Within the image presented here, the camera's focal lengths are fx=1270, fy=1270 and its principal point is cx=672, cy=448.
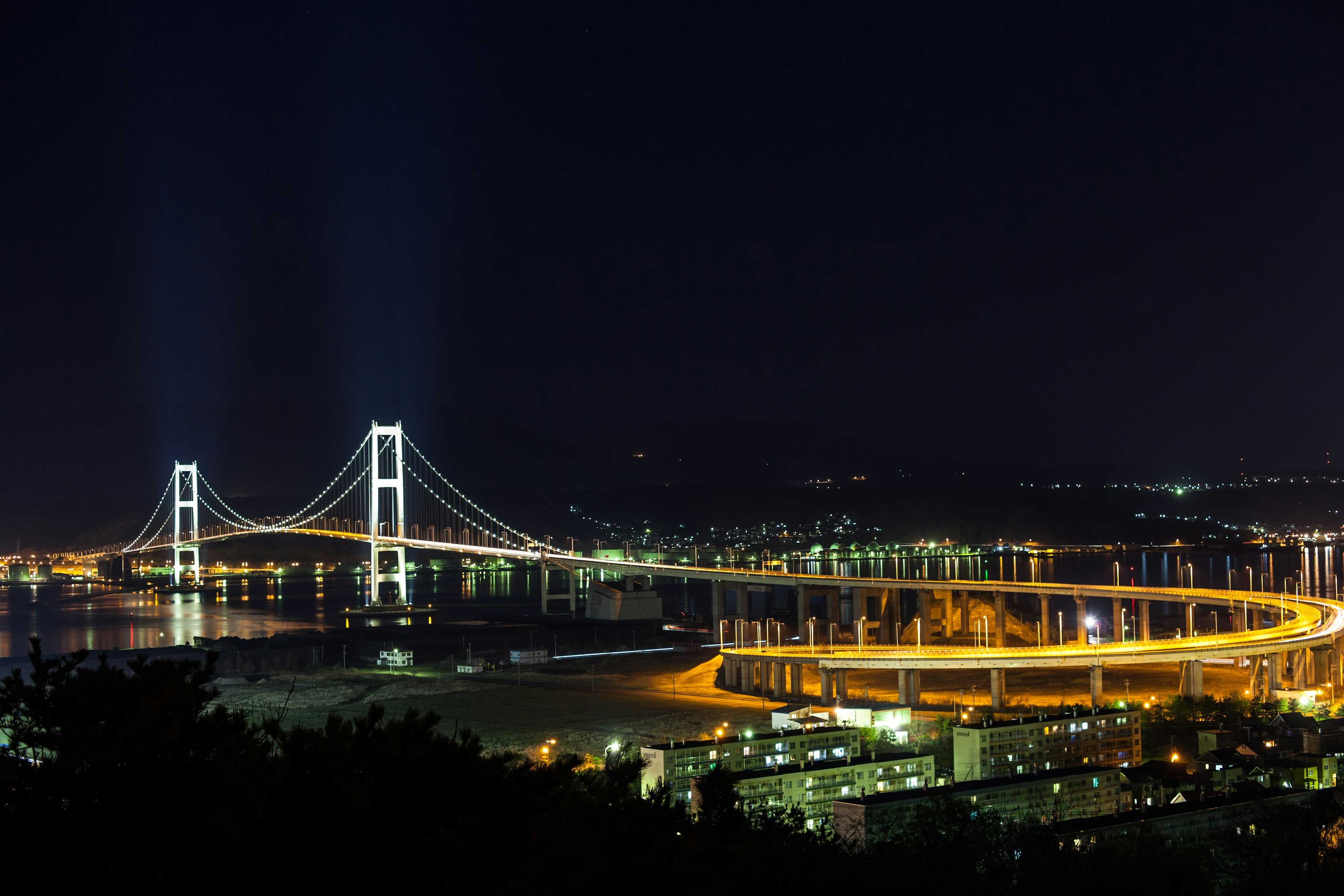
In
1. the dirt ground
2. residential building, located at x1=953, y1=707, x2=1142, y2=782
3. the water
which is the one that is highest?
residential building, located at x1=953, y1=707, x2=1142, y2=782

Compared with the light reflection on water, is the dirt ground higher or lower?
higher

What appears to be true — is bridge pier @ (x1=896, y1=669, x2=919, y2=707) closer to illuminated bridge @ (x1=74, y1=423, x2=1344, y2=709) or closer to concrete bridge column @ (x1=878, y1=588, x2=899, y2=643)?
illuminated bridge @ (x1=74, y1=423, x2=1344, y2=709)

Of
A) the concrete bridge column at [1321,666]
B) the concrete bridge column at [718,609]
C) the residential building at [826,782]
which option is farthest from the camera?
the concrete bridge column at [718,609]

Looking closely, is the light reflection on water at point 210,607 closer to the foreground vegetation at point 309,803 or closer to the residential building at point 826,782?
the residential building at point 826,782

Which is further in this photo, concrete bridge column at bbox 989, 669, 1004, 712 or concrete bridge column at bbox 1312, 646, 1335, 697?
concrete bridge column at bbox 1312, 646, 1335, 697

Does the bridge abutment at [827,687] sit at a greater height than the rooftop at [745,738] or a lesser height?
lesser

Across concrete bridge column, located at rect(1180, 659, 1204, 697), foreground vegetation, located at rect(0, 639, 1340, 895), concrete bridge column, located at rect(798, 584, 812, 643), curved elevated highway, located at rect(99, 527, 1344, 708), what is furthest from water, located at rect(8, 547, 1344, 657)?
foreground vegetation, located at rect(0, 639, 1340, 895)

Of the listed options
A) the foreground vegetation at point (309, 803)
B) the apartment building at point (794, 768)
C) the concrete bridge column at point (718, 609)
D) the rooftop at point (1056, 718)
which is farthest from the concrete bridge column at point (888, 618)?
the foreground vegetation at point (309, 803)

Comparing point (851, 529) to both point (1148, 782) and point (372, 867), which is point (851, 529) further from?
point (372, 867)
